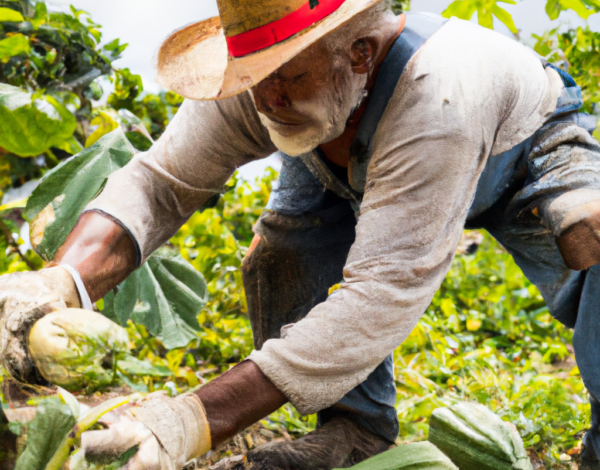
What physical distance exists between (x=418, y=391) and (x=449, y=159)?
1.42 meters

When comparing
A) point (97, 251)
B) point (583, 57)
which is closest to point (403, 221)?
point (97, 251)

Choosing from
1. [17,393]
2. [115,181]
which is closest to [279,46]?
[115,181]

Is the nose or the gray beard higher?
the nose

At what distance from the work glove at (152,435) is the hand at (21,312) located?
0.23 metres

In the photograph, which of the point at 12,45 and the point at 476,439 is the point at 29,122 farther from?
the point at 476,439

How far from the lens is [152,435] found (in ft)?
4.09

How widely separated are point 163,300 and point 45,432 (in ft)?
4.27

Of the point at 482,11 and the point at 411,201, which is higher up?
the point at 482,11

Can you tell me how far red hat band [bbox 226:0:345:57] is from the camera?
1.43 metres

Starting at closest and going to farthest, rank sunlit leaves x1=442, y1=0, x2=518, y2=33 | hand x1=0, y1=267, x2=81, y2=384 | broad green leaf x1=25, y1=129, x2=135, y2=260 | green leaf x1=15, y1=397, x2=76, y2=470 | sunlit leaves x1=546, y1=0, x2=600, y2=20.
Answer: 1. green leaf x1=15, y1=397, x2=76, y2=470
2. hand x1=0, y1=267, x2=81, y2=384
3. broad green leaf x1=25, y1=129, x2=135, y2=260
4. sunlit leaves x1=546, y1=0, x2=600, y2=20
5. sunlit leaves x1=442, y1=0, x2=518, y2=33

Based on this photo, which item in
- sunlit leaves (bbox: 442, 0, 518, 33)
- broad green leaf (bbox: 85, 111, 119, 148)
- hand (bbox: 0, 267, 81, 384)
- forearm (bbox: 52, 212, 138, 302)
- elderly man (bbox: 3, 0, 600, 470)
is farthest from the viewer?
broad green leaf (bbox: 85, 111, 119, 148)

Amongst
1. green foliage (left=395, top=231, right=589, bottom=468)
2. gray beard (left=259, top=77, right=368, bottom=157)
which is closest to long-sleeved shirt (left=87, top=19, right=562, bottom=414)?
gray beard (left=259, top=77, right=368, bottom=157)

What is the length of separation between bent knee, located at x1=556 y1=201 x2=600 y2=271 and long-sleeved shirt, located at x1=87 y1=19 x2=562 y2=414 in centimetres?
27

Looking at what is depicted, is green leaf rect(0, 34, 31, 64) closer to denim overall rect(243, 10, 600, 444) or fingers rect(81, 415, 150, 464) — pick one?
denim overall rect(243, 10, 600, 444)
